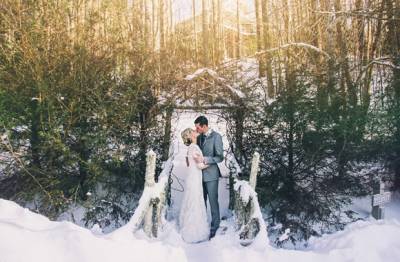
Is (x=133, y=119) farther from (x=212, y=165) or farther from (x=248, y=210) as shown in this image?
(x=248, y=210)

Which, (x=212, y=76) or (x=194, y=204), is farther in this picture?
(x=212, y=76)

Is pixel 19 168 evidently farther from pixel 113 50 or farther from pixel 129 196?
pixel 113 50

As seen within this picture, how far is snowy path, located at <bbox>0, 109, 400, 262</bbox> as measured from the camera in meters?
3.90

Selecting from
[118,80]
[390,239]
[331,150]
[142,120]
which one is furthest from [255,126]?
[390,239]

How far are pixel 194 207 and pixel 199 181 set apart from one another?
0.42 meters

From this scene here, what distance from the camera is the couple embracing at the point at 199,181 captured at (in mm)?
6645

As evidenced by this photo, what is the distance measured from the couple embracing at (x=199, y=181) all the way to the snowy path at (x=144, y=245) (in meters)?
0.28

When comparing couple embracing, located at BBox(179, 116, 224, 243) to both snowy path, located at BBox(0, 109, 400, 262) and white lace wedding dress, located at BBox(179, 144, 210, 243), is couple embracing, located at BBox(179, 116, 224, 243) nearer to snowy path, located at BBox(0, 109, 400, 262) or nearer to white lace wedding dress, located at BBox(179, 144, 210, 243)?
white lace wedding dress, located at BBox(179, 144, 210, 243)

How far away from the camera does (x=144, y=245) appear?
4.66 metres

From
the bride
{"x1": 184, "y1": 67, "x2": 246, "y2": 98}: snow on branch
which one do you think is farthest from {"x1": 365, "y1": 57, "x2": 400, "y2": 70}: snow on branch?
the bride

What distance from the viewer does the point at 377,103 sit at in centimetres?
829

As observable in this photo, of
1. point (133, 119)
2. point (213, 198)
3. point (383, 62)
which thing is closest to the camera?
point (213, 198)

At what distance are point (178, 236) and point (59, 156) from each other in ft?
8.55

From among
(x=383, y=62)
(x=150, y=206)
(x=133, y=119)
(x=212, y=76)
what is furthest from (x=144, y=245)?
A: (x=383, y=62)
